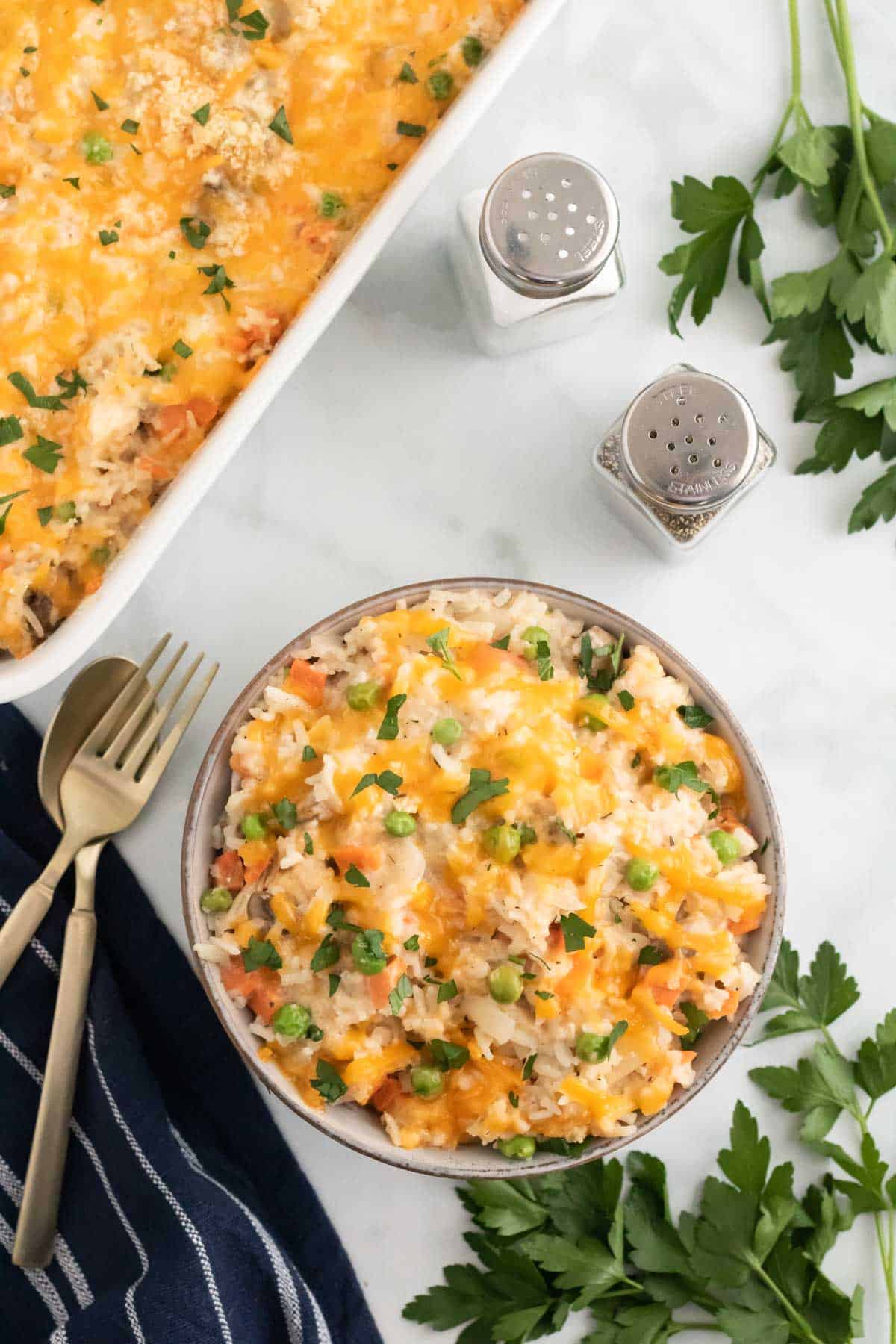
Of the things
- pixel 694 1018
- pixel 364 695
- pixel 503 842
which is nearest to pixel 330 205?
pixel 364 695

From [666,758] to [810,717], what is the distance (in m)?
0.86

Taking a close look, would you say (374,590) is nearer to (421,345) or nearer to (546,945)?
(421,345)

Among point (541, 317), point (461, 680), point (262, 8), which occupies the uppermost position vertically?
point (262, 8)

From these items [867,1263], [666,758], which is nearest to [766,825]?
[666,758]

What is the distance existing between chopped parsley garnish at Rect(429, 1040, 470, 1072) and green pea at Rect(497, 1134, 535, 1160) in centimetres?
18

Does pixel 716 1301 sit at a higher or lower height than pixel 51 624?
lower

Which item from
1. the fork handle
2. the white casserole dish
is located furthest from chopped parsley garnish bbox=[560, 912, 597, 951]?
the fork handle

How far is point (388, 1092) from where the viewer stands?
8.34ft

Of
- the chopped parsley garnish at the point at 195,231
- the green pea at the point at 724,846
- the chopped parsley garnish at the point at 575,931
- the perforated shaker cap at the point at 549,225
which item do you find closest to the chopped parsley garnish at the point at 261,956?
the chopped parsley garnish at the point at 575,931

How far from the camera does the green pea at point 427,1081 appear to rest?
2.45 m

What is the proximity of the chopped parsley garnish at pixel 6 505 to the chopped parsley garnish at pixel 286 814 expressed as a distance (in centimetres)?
83

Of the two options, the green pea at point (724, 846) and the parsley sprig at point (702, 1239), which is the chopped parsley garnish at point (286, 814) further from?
the parsley sprig at point (702, 1239)

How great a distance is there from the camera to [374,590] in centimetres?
318

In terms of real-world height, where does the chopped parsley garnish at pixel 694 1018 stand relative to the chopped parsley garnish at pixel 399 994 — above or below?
below
